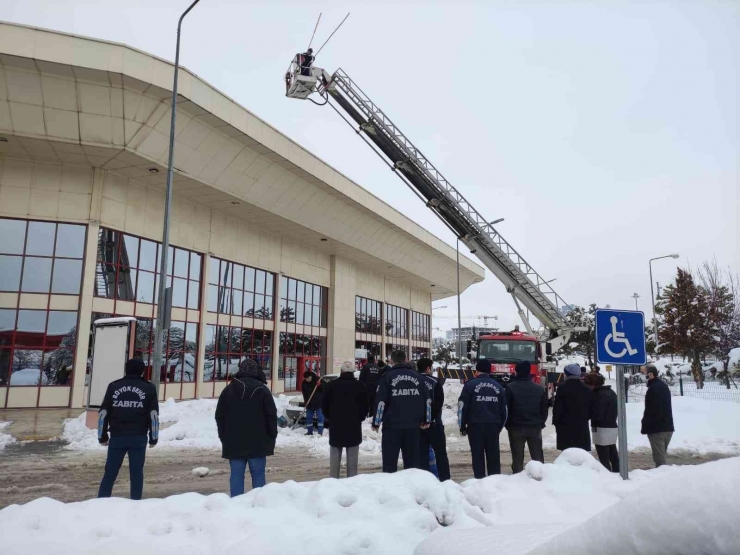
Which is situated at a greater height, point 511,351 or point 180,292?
point 180,292

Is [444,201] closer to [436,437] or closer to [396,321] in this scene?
[436,437]

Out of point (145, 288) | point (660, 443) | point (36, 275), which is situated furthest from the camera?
point (145, 288)

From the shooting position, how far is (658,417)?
8438 millimetres

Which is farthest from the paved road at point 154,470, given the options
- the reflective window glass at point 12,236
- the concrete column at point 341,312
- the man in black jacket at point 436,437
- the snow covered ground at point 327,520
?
the concrete column at point 341,312

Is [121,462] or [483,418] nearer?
[121,462]

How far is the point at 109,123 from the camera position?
19.8 m

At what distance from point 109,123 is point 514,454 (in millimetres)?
18871

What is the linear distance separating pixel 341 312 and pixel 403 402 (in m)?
31.3

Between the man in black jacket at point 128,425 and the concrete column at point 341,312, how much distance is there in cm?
2966

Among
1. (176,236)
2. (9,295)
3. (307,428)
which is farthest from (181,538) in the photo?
(176,236)

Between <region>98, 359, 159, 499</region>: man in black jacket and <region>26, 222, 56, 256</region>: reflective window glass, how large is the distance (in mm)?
17569

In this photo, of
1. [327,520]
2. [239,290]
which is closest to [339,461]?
[327,520]

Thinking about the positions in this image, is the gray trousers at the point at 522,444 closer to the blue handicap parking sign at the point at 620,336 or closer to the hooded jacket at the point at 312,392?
the blue handicap parking sign at the point at 620,336

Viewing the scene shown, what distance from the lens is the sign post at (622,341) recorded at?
625cm
